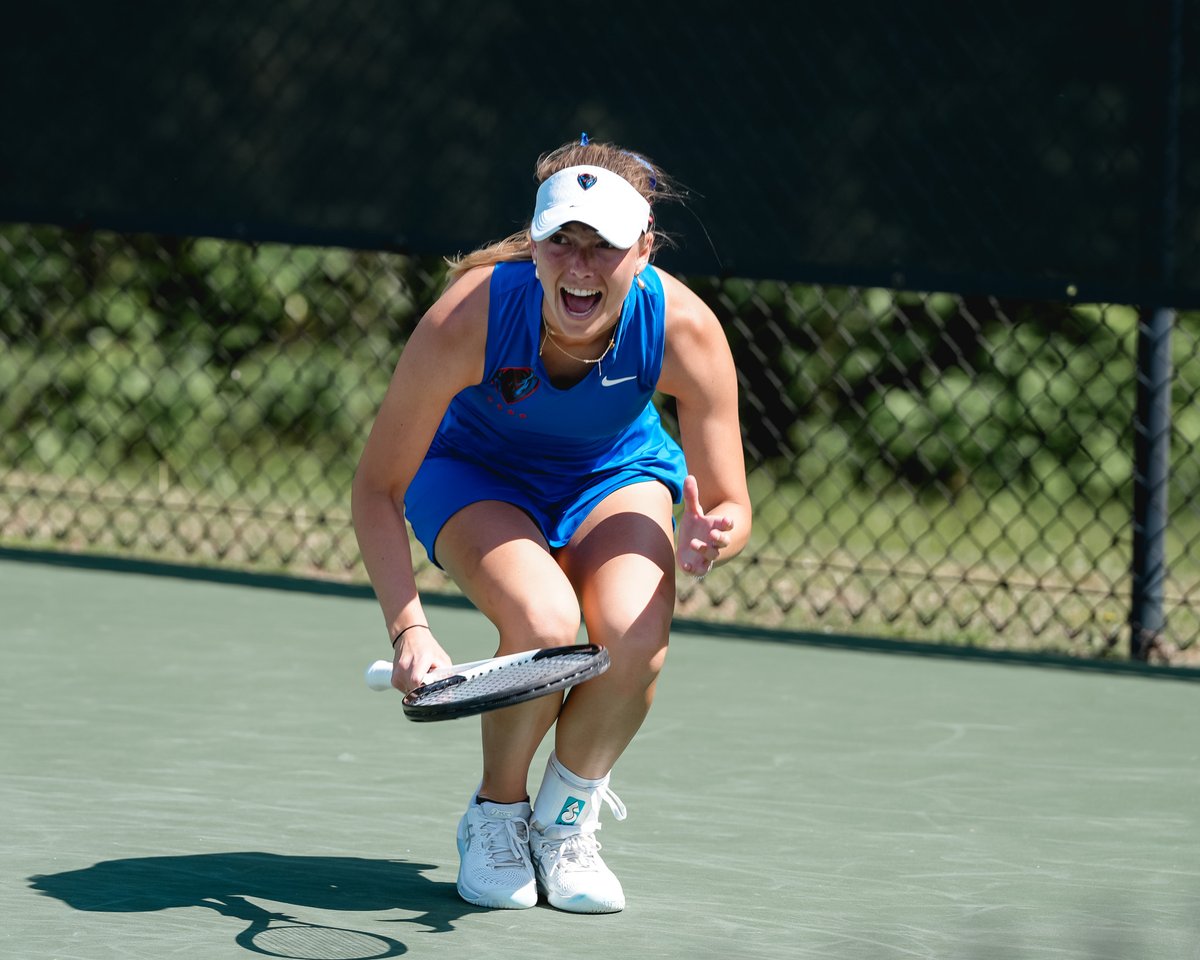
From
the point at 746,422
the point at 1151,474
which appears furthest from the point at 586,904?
the point at 746,422

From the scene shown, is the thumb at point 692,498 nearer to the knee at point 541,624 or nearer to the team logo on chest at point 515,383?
the knee at point 541,624

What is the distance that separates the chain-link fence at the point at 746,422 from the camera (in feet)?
19.2

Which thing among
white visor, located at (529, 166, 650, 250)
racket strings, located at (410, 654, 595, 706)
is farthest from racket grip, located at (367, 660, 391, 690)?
white visor, located at (529, 166, 650, 250)

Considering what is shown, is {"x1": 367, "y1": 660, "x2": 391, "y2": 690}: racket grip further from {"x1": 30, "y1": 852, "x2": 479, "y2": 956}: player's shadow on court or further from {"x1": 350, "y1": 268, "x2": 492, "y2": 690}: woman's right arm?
{"x1": 30, "y1": 852, "x2": 479, "y2": 956}: player's shadow on court

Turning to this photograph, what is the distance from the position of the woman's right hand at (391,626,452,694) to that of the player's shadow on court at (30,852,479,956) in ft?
1.10

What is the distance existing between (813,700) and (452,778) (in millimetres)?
1076

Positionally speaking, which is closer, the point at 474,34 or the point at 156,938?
the point at 156,938

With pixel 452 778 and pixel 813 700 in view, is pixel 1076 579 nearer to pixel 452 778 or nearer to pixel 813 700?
pixel 813 700

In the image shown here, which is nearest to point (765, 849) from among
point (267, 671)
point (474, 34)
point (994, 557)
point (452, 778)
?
point (452, 778)

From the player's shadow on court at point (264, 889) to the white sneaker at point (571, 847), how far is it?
13 centimetres

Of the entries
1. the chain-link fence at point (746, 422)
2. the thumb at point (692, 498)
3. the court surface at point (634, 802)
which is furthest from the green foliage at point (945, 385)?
the thumb at point (692, 498)

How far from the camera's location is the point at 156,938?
2.58m

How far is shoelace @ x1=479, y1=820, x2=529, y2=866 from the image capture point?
9.43 feet

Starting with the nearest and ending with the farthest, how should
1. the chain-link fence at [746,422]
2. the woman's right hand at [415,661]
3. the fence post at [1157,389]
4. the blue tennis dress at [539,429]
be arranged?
1. the woman's right hand at [415,661]
2. the blue tennis dress at [539,429]
3. the fence post at [1157,389]
4. the chain-link fence at [746,422]
